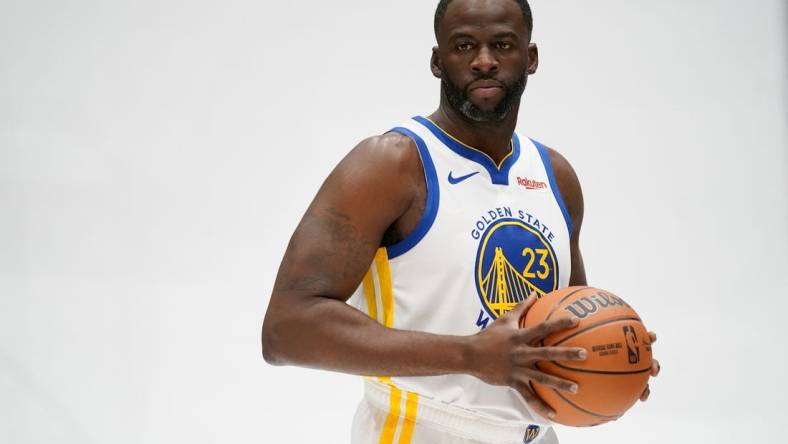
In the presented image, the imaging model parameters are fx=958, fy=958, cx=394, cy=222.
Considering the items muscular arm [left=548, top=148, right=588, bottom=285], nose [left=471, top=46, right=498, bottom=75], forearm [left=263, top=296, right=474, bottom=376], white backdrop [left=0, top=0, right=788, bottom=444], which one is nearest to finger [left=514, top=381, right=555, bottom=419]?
forearm [left=263, top=296, right=474, bottom=376]

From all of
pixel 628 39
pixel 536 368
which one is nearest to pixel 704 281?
pixel 628 39

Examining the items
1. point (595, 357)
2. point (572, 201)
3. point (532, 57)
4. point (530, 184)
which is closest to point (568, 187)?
point (572, 201)

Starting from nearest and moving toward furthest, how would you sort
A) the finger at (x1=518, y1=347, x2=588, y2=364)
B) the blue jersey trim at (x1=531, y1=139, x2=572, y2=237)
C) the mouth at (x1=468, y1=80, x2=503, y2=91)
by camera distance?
the finger at (x1=518, y1=347, x2=588, y2=364)
the mouth at (x1=468, y1=80, x2=503, y2=91)
the blue jersey trim at (x1=531, y1=139, x2=572, y2=237)

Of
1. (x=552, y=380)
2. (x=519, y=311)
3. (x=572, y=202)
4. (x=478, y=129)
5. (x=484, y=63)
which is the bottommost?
(x=552, y=380)

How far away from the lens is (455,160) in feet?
6.40

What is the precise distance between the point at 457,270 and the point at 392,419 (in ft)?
1.11

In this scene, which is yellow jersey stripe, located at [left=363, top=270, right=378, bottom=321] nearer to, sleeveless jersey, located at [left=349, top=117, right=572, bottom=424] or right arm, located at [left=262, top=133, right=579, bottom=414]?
sleeveless jersey, located at [left=349, top=117, right=572, bottom=424]

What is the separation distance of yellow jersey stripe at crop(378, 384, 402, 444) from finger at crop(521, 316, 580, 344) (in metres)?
0.42

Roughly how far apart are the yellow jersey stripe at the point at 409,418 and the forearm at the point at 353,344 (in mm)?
212

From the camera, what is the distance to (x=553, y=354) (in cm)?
152

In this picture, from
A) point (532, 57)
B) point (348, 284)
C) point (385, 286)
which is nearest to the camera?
point (348, 284)

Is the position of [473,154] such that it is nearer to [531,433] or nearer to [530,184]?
[530,184]

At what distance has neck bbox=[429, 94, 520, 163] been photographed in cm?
200

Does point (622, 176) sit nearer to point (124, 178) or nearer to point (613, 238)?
point (613, 238)
